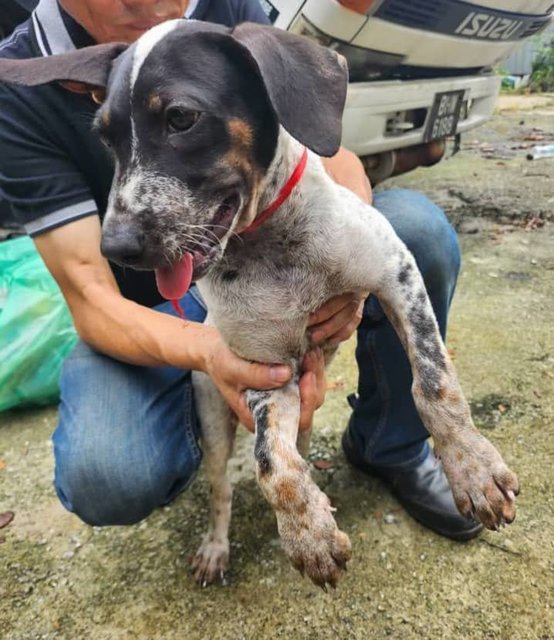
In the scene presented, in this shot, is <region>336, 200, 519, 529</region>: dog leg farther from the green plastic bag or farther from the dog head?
the green plastic bag

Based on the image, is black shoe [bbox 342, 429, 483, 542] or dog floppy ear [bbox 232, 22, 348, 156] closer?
dog floppy ear [bbox 232, 22, 348, 156]

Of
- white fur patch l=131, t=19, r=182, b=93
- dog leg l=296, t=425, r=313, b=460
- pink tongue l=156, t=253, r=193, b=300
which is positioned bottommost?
dog leg l=296, t=425, r=313, b=460

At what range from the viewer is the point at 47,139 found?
7.06 feet

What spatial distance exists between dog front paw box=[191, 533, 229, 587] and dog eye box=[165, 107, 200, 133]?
1.35 metres

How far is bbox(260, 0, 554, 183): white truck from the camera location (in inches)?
133

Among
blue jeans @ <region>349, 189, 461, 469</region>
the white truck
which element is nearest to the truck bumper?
the white truck

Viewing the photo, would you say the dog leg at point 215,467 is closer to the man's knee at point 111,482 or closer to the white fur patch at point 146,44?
the man's knee at point 111,482

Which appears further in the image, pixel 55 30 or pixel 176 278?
pixel 55 30

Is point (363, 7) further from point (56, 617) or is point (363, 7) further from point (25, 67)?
point (56, 617)

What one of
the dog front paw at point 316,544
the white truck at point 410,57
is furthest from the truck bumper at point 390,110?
the dog front paw at point 316,544

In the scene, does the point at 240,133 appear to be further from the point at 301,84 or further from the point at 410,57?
the point at 410,57

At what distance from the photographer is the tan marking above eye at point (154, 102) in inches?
59.4

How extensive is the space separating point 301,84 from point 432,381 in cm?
81

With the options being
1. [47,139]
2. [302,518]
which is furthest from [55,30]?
[302,518]
